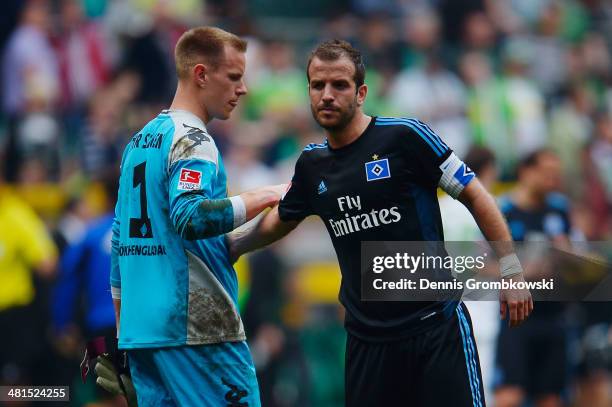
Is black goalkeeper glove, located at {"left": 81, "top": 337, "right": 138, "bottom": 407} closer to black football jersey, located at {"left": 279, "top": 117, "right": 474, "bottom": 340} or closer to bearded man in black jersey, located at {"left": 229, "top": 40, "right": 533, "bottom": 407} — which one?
bearded man in black jersey, located at {"left": 229, "top": 40, "right": 533, "bottom": 407}

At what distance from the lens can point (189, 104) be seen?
659cm

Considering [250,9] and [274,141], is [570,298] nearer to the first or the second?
[274,141]

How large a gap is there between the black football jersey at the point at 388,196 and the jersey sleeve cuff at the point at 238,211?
1.95 feet

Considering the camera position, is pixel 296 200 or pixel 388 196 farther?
pixel 296 200

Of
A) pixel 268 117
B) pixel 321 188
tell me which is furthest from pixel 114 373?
pixel 268 117

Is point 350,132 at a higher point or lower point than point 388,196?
higher

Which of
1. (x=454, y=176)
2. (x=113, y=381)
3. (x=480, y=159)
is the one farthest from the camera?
(x=480, y=159)

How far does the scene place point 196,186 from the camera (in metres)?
6.17

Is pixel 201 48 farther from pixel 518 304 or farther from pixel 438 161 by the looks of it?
pixel 518 304

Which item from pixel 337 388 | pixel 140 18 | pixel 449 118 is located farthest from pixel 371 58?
pixel 337 388

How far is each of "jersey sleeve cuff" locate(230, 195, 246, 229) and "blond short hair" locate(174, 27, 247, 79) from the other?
77cm

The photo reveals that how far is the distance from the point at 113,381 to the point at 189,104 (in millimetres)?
1593

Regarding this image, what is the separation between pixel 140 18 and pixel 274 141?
2.54 meters

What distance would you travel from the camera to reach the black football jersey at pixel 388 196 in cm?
656
